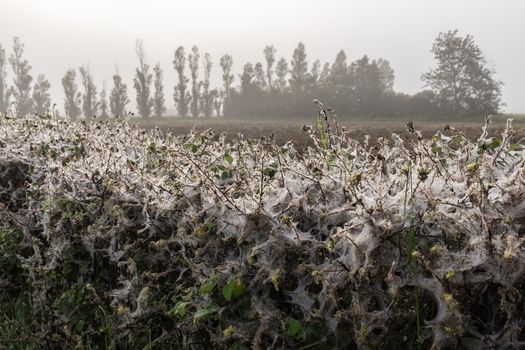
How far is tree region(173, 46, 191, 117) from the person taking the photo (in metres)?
60.4

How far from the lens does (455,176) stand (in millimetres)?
2270

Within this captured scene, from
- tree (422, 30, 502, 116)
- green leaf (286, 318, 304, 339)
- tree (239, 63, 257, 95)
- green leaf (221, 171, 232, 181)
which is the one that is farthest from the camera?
tree (239, 63, 257, 95)

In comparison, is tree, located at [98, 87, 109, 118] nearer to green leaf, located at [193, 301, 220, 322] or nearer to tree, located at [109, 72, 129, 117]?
tree, located at [109, 72, 129, 117]

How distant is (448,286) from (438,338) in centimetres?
20

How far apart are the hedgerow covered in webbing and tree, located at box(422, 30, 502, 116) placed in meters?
44.5

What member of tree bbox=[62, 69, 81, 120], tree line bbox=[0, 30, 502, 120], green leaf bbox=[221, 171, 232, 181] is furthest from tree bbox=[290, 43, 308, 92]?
green leaf bbox=[221, 171, 232, 181]

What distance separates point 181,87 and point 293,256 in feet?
202

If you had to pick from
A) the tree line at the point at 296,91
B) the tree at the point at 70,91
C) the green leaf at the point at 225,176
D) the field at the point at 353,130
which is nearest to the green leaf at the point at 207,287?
the green leaf at the point at 225,176

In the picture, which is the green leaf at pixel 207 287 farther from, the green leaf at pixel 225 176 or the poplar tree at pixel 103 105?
the poplar tree at pixel 103 105

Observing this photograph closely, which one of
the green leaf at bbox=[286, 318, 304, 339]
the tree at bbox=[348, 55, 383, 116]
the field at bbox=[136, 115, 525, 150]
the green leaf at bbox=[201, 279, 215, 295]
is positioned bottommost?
the green leaf at bbox=[286, 318, 304, 339]

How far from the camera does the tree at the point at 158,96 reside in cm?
5950

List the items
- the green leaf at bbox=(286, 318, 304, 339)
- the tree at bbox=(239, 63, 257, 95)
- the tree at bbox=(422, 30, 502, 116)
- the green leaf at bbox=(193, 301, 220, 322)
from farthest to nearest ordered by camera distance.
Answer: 1. the tree at bbox=(239, 63, 257, 95)
2. the tree at bbox=(422, 30, 502, 116)
3. the green leaf at bbox=(193, 301, 220, 322)
4. the green leaf at bbox=(286, 318, 304, 339)

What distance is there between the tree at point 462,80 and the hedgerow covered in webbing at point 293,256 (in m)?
44.5

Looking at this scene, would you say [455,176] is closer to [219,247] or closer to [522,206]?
[522,206]
